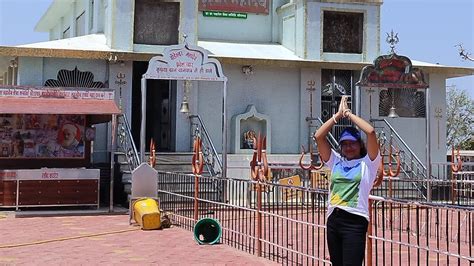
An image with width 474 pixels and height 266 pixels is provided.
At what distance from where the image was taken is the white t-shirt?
5.82 m

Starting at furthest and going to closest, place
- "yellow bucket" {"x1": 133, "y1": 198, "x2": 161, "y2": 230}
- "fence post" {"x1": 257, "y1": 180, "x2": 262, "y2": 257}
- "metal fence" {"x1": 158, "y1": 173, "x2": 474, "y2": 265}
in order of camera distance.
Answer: "yellow bucket" {"x1": 133, "y1": 198, "x2": 161, "y2": 230} < "fence post" {"x1": 257, "y1": 180, "x2": 262, "y2": 257} < "metal fence" {"x1": 158, "y1": 173, "x2": 474, "y2": 265}

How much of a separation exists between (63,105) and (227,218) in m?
6.29

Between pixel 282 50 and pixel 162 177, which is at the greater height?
pixel 282 50

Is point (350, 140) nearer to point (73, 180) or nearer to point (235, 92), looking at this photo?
point (73, 180)

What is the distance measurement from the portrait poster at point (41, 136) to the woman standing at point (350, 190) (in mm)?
13697

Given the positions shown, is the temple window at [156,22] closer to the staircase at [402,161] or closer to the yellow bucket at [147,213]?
the staircase at [402,161]

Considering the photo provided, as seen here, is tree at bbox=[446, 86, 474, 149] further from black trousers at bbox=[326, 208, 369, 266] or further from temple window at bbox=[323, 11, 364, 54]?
black trousers at bbox=[326, 208, 369, 266]

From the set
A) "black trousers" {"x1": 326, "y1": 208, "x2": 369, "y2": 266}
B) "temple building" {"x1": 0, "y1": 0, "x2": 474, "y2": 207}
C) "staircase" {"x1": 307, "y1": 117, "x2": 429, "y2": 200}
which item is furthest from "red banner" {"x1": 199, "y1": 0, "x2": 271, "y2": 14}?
"black trousers" {"x1": 326, "y1": 208, "x2": 369, "y2": 266}

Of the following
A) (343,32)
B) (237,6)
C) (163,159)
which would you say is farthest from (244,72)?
(163,159)

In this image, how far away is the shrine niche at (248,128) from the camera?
21828 mm

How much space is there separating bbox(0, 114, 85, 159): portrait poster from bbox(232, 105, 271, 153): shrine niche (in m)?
5.19

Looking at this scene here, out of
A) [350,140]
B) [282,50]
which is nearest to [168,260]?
[350,140]

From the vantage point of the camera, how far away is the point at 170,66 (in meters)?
16.8

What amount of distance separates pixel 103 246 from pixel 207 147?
9.19 metres
